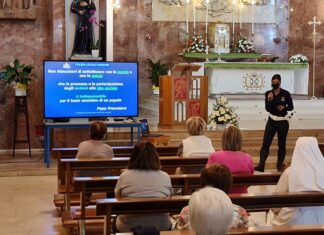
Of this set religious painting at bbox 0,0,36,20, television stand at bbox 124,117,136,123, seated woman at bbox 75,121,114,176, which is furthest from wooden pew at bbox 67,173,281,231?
religious painting at bbox 0,0,36,20

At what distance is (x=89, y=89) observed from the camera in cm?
1045

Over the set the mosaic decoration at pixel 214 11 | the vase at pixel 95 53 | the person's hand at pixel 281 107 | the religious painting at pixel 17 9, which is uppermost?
the mosaic decoration at pixel 214 11

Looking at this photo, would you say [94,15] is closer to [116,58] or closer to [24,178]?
[116,58]

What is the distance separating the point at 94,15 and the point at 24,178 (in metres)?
3.39

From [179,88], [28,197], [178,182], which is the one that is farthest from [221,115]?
[178,182]

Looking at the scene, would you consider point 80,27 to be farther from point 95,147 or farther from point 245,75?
point 95,147

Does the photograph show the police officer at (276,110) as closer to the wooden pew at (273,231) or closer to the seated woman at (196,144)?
the seated woman at (196,144)

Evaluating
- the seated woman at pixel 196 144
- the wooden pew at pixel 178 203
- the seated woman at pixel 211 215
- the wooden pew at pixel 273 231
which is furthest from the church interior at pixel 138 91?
the seated woman at pixel 211 215

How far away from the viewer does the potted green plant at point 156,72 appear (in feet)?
45.8

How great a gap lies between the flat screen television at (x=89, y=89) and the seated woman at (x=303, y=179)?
6017mm

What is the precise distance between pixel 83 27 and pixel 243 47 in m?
4.79

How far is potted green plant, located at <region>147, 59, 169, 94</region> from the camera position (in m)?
14.0

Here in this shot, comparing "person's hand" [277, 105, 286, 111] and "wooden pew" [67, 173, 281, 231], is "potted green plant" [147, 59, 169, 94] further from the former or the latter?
"wooden pew" [67, 173, 281, 231]

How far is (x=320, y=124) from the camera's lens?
12883 mm
